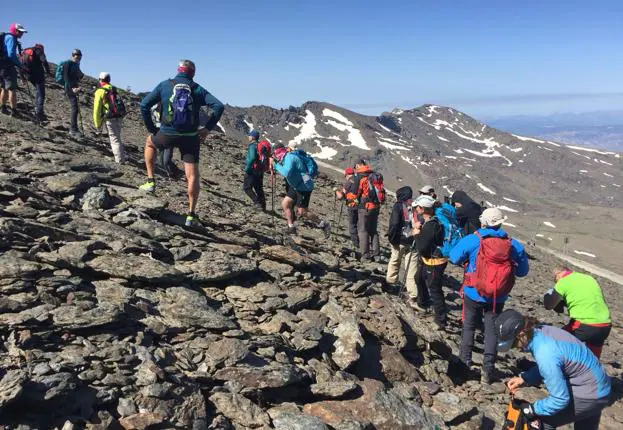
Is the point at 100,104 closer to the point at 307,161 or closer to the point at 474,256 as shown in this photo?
the point at 307,161

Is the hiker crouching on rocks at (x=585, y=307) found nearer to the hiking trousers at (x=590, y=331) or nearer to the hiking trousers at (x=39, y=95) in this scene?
the hiking trousers at (x=590, y=331)

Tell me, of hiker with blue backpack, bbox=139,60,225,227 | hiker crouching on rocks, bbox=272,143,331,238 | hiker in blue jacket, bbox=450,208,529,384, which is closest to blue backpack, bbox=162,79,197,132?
hiker with blue backpack, bbox=139,60,225,227

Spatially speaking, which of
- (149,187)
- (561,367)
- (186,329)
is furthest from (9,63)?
(561,367)

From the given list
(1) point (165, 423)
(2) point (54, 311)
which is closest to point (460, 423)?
(1) point (165, 423)

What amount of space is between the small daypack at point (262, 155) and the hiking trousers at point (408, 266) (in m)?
6.25

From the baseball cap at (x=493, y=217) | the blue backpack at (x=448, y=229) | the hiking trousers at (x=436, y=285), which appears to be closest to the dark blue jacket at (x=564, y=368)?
the baseball cap at (x=493, y=217)

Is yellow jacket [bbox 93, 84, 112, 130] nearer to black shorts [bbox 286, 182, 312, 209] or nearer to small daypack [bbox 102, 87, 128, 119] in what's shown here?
small daypack [bbox 102, 87, 128, 119]

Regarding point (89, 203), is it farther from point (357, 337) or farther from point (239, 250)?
point (357, 337)

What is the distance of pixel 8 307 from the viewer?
5.90m

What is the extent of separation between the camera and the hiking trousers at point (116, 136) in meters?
14.3

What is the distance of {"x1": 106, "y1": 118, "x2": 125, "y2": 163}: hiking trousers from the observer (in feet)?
46.8

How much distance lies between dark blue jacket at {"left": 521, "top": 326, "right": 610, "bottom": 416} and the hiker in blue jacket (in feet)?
7.92

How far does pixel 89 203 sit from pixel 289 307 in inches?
206

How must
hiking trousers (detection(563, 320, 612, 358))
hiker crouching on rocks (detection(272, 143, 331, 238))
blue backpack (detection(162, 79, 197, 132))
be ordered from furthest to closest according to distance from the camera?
hiker crouching on rocks (detection(272, 143, 331, 238)), blue backpack (detection(162, 79, 197, 132)), hiking trousers (detection(563, 320, 612, 358))
